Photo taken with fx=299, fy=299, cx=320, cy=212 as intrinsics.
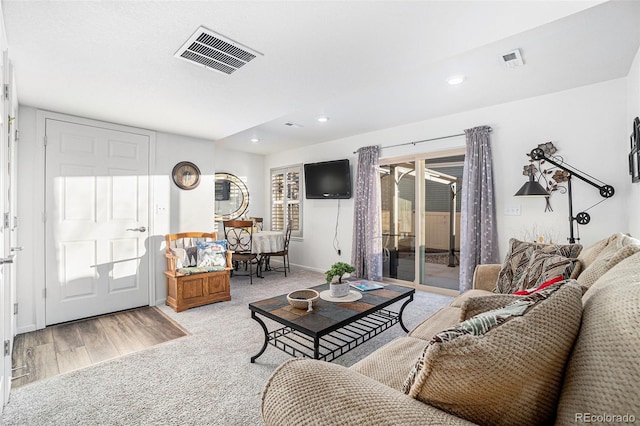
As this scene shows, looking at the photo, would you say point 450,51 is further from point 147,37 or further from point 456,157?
point 456,157

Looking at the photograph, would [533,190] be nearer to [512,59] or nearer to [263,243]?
[512,59]

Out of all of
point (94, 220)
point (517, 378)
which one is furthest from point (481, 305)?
point (94, 220)

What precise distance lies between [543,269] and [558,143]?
79.5 inches

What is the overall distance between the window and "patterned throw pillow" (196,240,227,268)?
94.5 inches

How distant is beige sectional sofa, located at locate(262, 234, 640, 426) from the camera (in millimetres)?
554

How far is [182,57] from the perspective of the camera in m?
2.10

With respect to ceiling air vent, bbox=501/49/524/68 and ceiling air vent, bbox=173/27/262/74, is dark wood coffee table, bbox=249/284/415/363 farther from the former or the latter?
ceiling air vent, bbox=501/49/524/68

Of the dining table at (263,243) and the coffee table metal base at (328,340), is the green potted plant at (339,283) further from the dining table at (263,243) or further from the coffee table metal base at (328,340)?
the dining table at (263,243)

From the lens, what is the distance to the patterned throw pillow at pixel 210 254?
379 centimetres

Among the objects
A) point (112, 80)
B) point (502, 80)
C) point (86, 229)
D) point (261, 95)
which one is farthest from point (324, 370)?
point (86, 229)

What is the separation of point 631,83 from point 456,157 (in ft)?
5.70

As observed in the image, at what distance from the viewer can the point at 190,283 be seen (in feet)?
11.7

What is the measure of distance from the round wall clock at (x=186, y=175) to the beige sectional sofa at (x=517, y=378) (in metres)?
3.77

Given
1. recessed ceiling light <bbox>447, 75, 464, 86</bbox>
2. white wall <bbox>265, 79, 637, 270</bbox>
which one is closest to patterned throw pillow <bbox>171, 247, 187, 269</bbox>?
white wall <bbox>265, 79, 637, 270</bbox>
